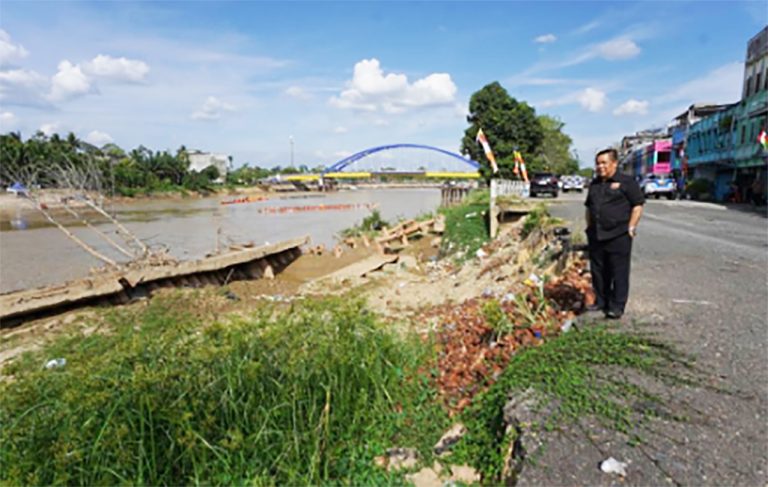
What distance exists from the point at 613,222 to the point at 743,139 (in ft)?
89.3

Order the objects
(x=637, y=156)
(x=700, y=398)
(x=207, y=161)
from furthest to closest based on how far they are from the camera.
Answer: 1. (x=207, y=161)
2. (x=637, y=156)
3. (x=700, y=398)

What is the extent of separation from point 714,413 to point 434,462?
1876mm

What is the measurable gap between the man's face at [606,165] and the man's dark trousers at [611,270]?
1.86ft

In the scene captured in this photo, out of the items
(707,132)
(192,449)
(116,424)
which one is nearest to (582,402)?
(192,449)

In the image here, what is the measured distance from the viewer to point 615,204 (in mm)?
4348

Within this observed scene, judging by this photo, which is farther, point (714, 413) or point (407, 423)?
point (407, 423)

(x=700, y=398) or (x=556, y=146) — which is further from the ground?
(x=556, y=146)

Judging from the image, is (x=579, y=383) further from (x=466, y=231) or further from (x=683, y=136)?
(x=683, y=136)

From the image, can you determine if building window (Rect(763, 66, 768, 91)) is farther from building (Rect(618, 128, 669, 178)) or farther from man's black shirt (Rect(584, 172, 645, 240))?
man's black shirt (Rect(584, 172, 645, 240))

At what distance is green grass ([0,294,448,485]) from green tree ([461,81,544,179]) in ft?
115

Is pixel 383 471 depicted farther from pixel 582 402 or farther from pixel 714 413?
pixel 714 413

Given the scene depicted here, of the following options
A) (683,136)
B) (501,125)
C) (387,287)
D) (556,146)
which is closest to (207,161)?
(556,146)

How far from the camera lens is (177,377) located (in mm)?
3465

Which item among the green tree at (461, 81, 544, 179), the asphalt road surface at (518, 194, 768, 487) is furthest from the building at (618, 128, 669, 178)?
the asphalt road surface at (518, 194, 768, 487)
